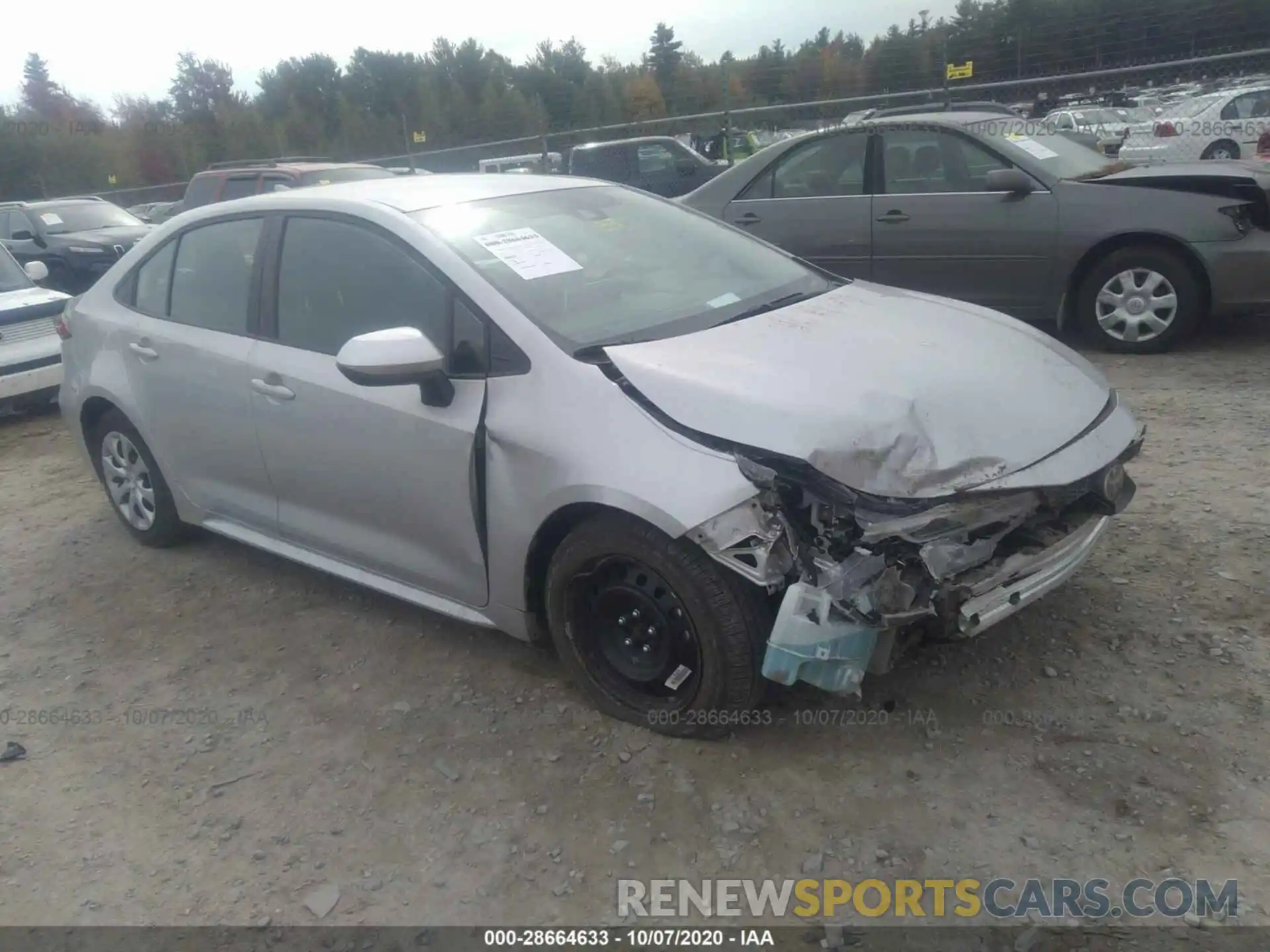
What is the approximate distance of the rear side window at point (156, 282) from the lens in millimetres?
4270

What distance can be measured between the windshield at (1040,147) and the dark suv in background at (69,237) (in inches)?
385

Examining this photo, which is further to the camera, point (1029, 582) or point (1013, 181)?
point (1013, 181)

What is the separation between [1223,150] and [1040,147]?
463 inches

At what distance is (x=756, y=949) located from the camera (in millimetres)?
2293

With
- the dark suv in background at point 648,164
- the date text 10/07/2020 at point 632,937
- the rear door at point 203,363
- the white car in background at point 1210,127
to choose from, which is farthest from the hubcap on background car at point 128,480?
the white car in background at point 1210,127

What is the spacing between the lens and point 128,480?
184 inches

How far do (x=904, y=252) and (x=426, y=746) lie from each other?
16.6ft

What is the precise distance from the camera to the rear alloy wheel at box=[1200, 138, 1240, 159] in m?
15.6

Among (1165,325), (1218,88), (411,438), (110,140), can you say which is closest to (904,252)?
(1165,325)

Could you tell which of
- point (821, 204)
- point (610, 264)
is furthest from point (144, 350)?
point (821, 204)

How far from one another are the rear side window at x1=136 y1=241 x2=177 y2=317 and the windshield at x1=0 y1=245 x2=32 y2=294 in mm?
4591

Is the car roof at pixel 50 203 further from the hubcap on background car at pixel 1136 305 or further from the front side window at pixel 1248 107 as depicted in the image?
the front side window at pixel 1248 107

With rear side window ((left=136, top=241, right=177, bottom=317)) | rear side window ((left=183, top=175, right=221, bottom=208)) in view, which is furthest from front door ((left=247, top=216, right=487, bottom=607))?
rear side window ((left=183, top=175, right=221, bottom=208))

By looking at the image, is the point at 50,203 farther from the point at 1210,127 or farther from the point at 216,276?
the point at 1210,127
